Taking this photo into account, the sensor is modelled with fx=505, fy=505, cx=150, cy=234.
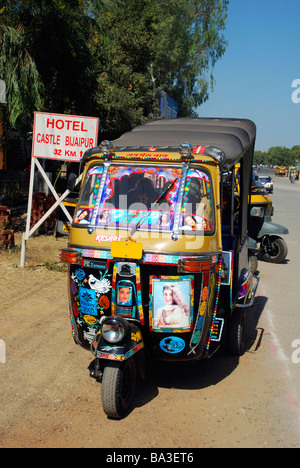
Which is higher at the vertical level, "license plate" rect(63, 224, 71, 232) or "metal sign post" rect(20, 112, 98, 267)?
"metal sign post" rect(20, 112, 98, 267)

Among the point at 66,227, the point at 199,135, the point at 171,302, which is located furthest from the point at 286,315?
the point at 66,227

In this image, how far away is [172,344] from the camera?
4742 millimetres

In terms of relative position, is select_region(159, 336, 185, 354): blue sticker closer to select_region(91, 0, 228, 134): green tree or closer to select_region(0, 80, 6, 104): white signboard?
select_region(0, 80, 6, 104): white signboard

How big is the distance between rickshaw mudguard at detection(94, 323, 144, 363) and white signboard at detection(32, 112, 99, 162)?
18.1 ft

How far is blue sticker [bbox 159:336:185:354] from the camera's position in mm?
4723

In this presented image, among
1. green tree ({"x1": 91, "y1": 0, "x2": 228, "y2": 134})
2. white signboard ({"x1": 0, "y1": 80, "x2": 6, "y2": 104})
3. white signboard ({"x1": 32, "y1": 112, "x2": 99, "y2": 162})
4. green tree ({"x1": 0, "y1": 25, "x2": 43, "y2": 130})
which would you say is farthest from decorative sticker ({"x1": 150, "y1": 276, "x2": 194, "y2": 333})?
green tree ({"x1": 91, "y1": 0, "x2": 228, "y2": 134})

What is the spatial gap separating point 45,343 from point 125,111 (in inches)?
642

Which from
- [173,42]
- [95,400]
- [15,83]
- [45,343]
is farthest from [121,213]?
[173,42]

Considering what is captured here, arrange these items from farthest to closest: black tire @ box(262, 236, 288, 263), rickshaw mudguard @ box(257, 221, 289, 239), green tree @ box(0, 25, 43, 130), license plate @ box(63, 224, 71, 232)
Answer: black tire @ box(262, 236, 288, 263)
rickshaw mudguard @ box(257, 221, 289, 239)
green tree @ box(0, 25, 43, 130)
license plate @ box(63, 224, 71, 232)

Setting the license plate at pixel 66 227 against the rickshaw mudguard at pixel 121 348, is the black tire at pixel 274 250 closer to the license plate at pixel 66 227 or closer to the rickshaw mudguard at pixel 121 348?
the license plate at pixel 66 227
